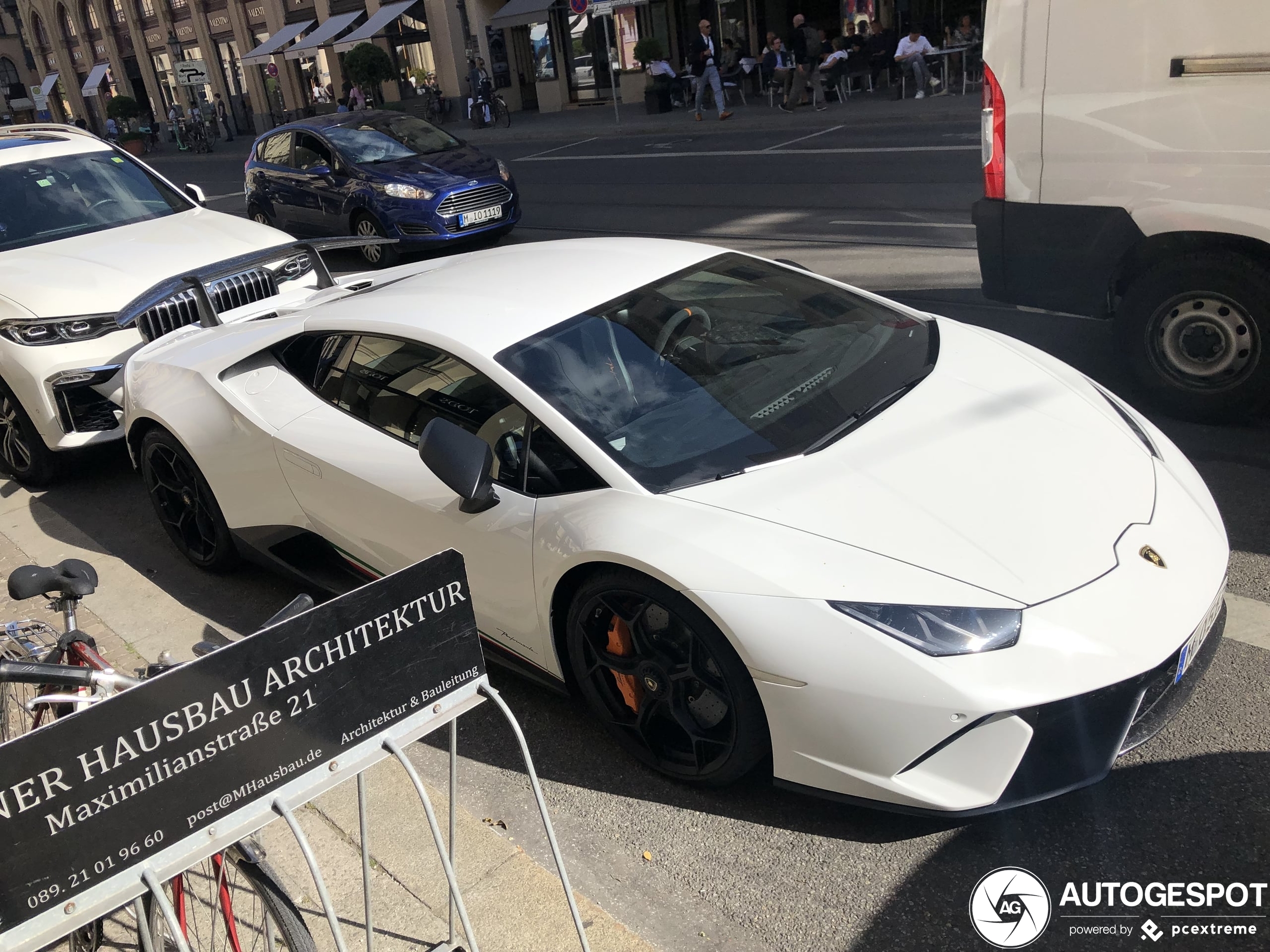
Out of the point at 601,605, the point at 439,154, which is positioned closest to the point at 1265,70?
the point at 601,605

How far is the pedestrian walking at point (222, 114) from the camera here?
43.1 m

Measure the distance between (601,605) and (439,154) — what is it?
9858mm

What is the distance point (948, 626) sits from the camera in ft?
8.29

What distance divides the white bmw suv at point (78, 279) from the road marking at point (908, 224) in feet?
18.2

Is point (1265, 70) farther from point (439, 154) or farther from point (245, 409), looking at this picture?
point (439, 154)

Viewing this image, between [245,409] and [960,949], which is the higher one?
[245,409]

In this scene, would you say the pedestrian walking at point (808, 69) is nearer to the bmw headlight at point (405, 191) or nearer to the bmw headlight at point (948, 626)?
the bmw headlight at point (405, 191)

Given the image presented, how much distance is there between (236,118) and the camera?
44.7 meters

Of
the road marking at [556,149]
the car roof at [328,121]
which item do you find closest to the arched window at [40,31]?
the road marking at [556,149]

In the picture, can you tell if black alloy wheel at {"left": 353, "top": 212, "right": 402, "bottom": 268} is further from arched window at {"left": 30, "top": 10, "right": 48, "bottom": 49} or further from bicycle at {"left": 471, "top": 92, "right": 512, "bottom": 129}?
arched window at {"left": 30, "top": 10, "right": 48, "bottom": 49}

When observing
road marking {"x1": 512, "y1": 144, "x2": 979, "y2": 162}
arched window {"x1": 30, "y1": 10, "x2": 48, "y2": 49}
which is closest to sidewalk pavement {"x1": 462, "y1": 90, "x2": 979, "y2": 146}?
road marking {"x1": 512, "y1": 144, "x2": 979, "y2": 162}

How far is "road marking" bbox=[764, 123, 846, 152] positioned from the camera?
16703 mm

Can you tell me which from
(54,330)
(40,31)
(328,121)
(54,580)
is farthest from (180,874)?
(40,31)

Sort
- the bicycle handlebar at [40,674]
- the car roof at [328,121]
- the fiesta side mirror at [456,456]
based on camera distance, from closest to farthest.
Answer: the bicycle handlebar at [40,674]
the fiesta side mirror at [456,456]
the car roof at [328,121]
